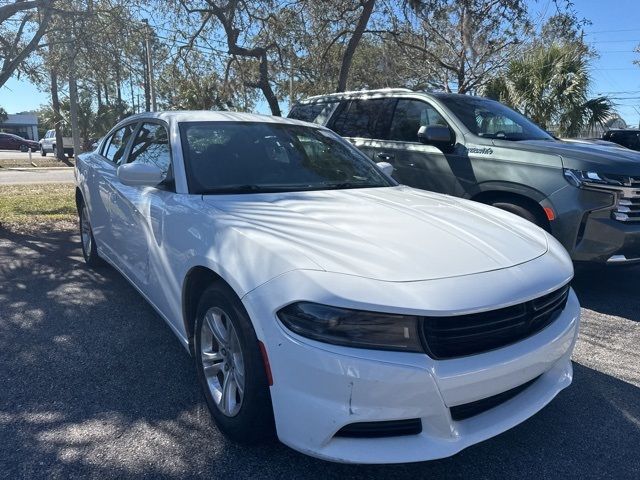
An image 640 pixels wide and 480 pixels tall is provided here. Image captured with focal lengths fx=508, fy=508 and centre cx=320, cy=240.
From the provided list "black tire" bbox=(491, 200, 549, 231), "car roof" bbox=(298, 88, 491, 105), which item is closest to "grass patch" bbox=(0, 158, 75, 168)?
"car roof" bbox=(298, 88, 491, 105)

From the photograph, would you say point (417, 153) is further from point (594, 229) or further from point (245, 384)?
point (245, 384)

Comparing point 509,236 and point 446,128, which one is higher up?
point 446,128

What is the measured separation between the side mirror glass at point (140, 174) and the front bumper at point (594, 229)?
3.39 meters

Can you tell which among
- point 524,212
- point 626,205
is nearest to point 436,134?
point 524,212

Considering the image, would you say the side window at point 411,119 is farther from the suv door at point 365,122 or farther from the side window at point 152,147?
the side window at point 152,147

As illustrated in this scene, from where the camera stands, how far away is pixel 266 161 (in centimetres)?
354

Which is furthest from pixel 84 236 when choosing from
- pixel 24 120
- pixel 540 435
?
pixel 24 120

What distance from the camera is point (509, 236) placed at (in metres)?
2.70

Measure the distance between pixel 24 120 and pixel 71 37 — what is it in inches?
3385

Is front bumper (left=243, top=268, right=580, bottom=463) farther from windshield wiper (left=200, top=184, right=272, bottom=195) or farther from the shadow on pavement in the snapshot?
the shadow on pavement

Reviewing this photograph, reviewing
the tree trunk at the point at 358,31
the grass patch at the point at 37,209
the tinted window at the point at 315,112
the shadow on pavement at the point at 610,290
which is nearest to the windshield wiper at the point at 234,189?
the shadow on pavement at the point at 610,290

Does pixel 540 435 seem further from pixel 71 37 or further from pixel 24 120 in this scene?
pixel 24 120

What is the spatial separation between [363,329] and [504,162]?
3.52 m

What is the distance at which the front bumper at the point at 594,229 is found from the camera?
14.4 ft
